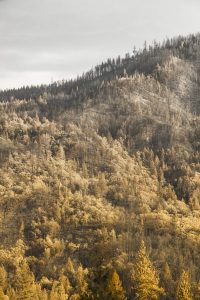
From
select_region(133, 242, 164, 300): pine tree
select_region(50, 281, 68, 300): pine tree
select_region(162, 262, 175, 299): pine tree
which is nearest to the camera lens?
select_region(133, 242, 164, 300): pine tree

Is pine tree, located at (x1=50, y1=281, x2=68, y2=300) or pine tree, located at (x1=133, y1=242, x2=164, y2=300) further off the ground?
pine tree, located at (x1=133, y1=242, x2=164, y2=300)

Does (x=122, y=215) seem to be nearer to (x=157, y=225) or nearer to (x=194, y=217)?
(x=157, y=225)

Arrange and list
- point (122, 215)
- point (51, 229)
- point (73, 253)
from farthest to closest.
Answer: point (122, 215) → point (51, 229) → point (73, 253)

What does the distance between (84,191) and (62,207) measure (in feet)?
66.3

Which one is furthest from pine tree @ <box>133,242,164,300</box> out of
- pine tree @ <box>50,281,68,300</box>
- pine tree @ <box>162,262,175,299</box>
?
pine tree @ <box>50,281,68,300</box>

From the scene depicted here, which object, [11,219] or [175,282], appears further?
[11,219]

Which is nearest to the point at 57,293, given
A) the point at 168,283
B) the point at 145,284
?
the point at 168,283

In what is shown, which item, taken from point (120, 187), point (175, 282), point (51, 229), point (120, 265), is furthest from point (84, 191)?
point (175, 282)

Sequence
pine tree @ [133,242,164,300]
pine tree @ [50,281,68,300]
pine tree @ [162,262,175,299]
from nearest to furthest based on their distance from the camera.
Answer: pine tree @ [133,242,164,300] < pine tree @ [50,281,68,300] < pine tree @ [162,262,175,299]

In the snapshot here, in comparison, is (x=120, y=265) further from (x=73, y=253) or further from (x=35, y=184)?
(x=35, y=184)

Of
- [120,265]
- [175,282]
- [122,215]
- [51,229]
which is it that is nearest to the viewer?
[175,282]

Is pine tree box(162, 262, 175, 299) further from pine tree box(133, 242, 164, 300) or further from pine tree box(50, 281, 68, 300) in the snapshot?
pine tree box(50, 281, 68, 300)

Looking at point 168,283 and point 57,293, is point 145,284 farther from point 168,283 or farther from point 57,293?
point 57,293

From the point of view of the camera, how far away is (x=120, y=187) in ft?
648
